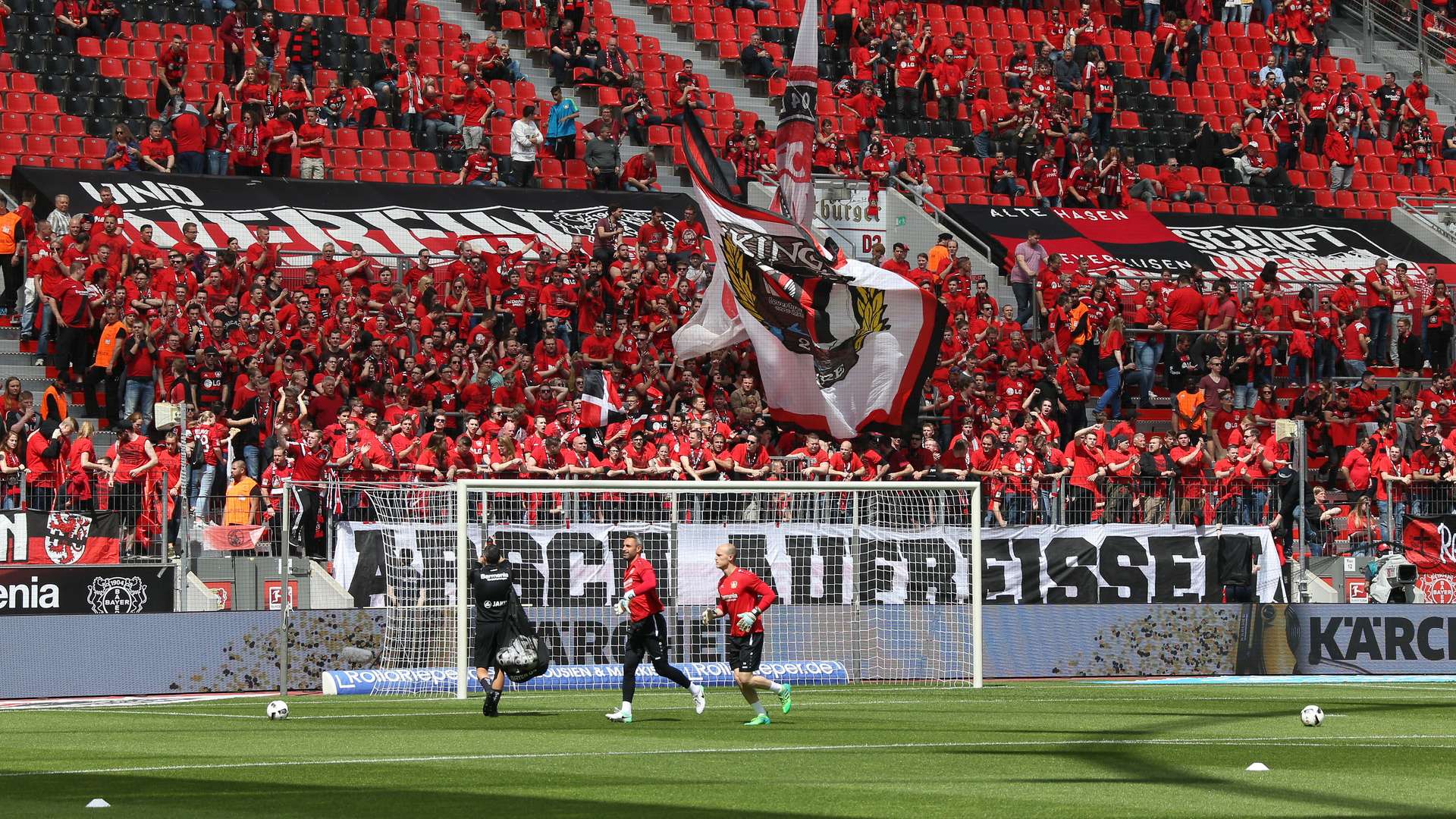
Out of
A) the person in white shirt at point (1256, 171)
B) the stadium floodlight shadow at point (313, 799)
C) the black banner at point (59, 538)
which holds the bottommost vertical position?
the stadium floodlight shadow at point (313, 799)

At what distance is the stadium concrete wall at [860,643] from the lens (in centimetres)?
2312

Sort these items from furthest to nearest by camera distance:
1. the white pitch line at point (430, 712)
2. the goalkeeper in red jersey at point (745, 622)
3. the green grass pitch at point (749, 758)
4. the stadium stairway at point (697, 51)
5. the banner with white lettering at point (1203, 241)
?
the stadium stairway at point (697, 51) < the banner with white lettering at point (1203, 241) < the white pitch line at point (430, 712) < the goalkeeper in red jersey at point (745, 622) < the green grass pitch at point (749, 758)

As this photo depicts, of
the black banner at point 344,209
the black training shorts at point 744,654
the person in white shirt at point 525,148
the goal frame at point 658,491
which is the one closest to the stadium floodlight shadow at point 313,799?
the black training shorts at point 744,654

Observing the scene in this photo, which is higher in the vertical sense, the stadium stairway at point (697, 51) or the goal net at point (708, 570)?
the stadium stairway at point (697, 51)

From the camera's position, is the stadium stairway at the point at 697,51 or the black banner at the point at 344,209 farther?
the stadium stairway at the point at 697,51

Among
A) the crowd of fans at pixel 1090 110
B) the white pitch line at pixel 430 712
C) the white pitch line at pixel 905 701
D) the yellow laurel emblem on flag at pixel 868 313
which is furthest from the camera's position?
the crowd of fans at pixel 1090 110

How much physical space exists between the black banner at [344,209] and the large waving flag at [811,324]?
398cm

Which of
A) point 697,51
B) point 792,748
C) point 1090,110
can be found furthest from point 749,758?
point 1090,110

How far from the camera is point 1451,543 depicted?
90.1ft

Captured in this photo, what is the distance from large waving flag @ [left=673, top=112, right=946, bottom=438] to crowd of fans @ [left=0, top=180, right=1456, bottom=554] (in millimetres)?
480

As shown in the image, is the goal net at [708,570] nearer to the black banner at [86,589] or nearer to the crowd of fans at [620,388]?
the crowd of fans at [620,388]

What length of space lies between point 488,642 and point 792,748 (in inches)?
193

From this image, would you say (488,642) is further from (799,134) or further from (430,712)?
(799,134)

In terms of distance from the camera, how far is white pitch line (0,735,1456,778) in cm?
1415
